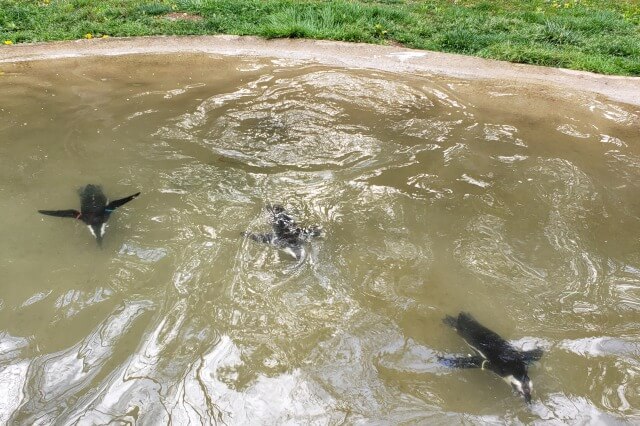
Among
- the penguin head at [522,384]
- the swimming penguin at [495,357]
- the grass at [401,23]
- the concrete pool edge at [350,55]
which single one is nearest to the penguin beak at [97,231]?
the swimming penguin at [495,357]

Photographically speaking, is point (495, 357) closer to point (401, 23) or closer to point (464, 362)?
point (464, 362)

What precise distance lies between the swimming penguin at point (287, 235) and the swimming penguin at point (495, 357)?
1497mm

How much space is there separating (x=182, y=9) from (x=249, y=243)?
7.99 m

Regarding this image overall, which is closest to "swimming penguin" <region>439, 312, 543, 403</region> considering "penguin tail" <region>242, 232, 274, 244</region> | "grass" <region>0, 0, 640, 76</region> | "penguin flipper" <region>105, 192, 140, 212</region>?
"penguin tail" <region>242, 232, 274, 244</region>

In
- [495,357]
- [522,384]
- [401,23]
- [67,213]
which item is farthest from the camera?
[401,23]

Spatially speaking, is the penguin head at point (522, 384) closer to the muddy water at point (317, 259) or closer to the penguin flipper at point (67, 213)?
the muddy water at point (317, 259)

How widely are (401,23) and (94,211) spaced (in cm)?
744

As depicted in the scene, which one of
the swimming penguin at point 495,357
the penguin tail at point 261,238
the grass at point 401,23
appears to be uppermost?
the grass at point 401,23

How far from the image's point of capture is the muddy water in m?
3.15

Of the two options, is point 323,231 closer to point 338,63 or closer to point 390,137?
point 390,137

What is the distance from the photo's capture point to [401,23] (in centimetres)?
970

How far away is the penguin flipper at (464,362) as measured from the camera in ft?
10.6

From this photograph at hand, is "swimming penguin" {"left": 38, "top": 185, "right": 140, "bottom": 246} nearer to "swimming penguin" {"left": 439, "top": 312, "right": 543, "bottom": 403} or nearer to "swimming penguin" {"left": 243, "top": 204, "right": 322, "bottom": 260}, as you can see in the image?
"swimming penguin" {"left": 243, "top": 204, "right": 322, "bottom": 260}

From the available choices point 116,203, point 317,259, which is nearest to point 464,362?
point 317,259
